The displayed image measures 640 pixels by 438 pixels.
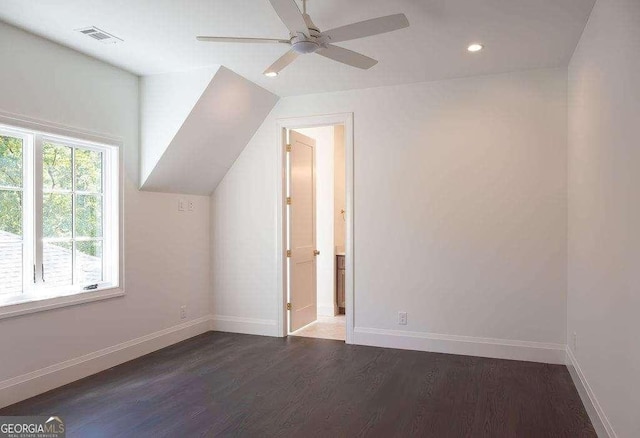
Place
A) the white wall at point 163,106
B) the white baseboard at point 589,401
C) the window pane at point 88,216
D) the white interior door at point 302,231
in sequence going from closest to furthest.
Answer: the white baseboard at point 589,401, the window pane at point 88,216, the white wall at point 163,106, the white interior door at point 302,231

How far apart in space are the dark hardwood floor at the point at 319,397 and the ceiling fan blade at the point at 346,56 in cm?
227

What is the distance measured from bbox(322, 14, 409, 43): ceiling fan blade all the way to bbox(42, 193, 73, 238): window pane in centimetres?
247

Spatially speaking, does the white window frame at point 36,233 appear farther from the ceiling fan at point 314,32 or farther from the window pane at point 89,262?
the ceiling fan at point 314,32

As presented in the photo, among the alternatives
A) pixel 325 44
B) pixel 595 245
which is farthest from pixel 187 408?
pixel 595 245

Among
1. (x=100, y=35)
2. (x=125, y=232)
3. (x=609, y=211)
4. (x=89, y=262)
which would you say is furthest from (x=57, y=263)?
(x=609, y=211)

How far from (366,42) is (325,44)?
814 mm

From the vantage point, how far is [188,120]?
3.99 meters

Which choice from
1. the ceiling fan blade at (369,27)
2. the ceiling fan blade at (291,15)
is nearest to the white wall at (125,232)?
the ceiling fan blade at (291,15)

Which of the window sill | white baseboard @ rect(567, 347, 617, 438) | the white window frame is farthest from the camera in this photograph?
the white window frame

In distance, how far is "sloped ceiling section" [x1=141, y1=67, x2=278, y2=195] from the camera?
396 cm

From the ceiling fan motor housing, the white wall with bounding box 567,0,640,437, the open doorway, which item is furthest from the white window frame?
the white wall with bounding box 567,0,640,437

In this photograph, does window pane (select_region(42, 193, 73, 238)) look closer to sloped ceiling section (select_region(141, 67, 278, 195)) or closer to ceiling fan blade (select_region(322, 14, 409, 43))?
sloped ceiling section (select_region(141, 67, 278, 195))

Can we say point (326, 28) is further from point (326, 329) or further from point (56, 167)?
point (326, 329)

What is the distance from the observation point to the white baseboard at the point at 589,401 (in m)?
2.41
